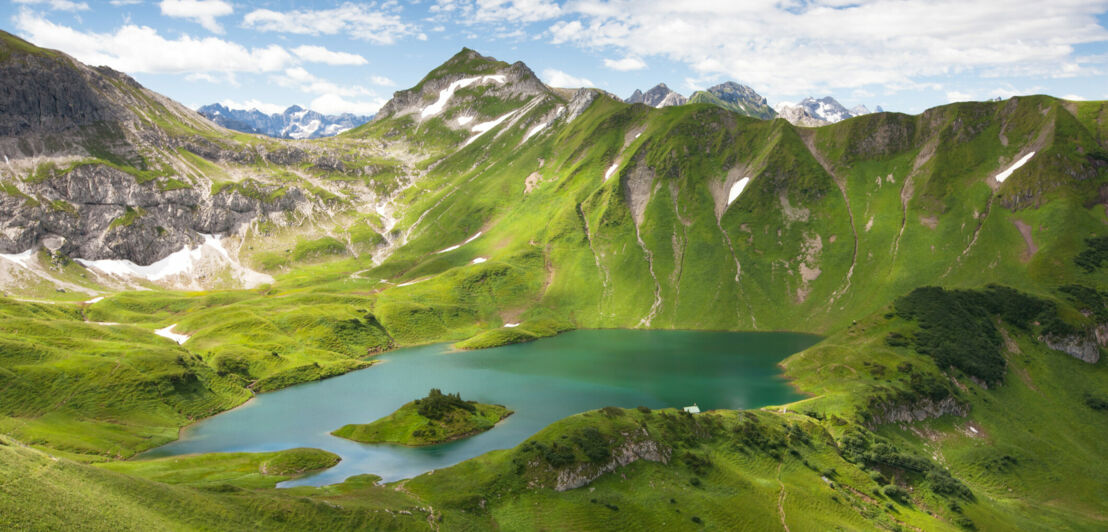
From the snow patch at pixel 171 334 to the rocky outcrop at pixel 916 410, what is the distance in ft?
545

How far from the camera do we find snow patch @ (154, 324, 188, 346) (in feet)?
522

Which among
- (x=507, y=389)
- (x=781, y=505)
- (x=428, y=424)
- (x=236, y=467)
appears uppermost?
(x=236, y=467)

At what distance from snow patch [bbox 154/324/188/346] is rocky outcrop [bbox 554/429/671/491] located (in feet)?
437

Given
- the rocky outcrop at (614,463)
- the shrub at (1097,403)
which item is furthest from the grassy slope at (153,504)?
the shrub at (1097,403)

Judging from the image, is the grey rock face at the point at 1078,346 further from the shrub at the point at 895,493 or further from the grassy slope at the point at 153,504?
the grassy slope at the point at 153,504

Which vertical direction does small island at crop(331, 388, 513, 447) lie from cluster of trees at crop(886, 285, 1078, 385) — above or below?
below

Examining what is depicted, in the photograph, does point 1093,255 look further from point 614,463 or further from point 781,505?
point 614,463

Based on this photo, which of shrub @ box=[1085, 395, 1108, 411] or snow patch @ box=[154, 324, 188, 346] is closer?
shrub @ box=[1085, 395, 1108, 411]

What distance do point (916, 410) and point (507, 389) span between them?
260 feet

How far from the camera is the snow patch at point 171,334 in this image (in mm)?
159125

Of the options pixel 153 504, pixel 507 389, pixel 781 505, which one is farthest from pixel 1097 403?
pixel 153 504

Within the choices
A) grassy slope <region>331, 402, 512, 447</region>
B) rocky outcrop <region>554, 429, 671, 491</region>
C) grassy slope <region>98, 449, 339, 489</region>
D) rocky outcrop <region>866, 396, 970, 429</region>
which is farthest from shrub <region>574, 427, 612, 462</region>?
rocky outcrop <region>866, 396, 970, 429</region>

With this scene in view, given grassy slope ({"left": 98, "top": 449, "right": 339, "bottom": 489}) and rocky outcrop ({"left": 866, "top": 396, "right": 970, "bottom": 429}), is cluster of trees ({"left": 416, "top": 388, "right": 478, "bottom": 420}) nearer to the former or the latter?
grassy slope ({"left": 98, "top": 449, "right": 339, "bottom": 489})

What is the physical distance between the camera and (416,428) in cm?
9956
